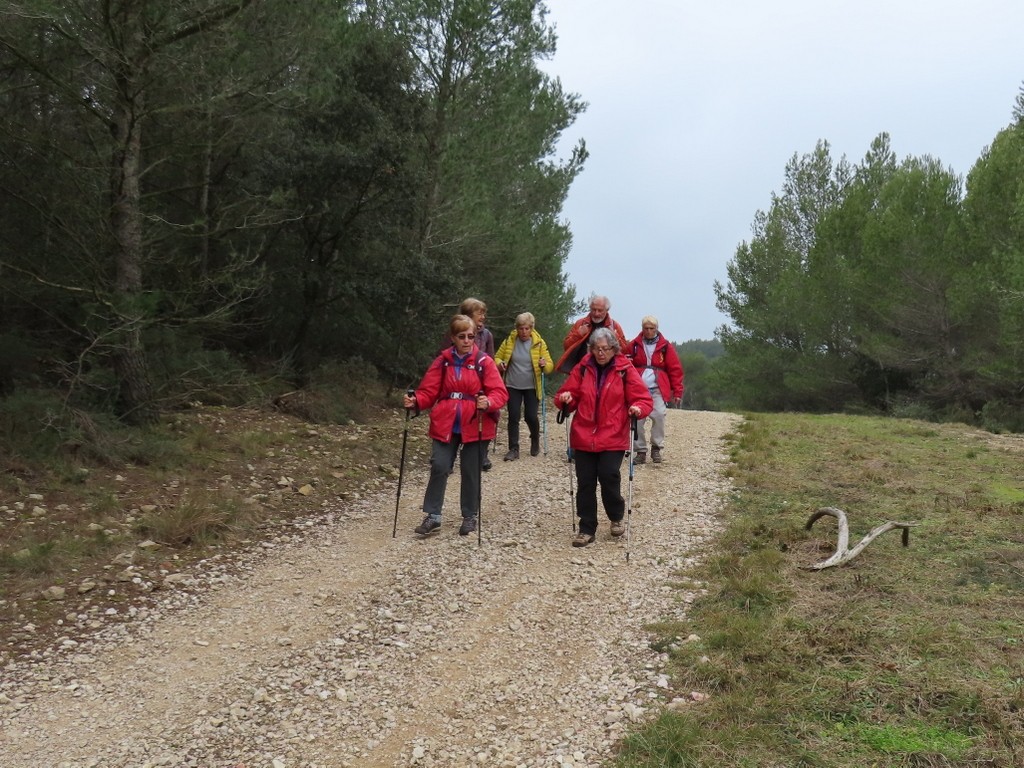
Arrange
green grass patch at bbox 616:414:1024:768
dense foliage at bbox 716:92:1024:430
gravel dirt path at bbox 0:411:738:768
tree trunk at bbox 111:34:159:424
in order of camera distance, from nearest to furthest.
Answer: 1. green grass patch at bbox 616:414:1024:768
2. gravel dirt path at bbox 0:411:738:768
3. tree trunk at bbox 111:34:159:424
4. dense foliage at bbox 716:92:1024:430

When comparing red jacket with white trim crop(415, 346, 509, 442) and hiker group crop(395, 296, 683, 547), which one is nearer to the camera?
hiker group crop(395, 296, 683, 547)

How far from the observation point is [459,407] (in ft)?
22.4

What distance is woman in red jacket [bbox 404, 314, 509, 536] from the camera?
6.84 meters

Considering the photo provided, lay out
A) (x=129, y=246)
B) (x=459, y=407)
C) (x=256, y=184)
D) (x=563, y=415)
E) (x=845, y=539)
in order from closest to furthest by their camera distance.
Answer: (x=845, y=539) < (x=459, y=407) < (x=563, y=415) < (x=129, y=246) < (x=256, y=184)

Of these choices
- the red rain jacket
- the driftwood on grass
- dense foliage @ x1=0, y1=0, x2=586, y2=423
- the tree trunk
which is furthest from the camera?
dense foliage @ x1=0, y1=0, x2=586, y2=423

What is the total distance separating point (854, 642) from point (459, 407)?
12.5ft

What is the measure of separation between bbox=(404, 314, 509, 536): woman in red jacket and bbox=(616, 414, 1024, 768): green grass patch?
2255 millimetres

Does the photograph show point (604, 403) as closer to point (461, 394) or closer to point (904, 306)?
point (461, 394)

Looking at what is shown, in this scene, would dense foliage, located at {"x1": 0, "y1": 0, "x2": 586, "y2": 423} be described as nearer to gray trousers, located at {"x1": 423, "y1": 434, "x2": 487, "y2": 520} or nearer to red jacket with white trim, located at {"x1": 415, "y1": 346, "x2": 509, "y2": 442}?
red jacket with white trim, located at {"x1": 415, "y1": 346, "x2": 509, "y2": 442}

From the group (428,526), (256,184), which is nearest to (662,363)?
(428,526)

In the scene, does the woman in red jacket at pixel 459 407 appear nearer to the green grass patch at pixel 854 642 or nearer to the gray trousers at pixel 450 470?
the gray trousers at pixel 450 470

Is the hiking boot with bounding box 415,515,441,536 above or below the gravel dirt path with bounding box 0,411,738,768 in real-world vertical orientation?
above

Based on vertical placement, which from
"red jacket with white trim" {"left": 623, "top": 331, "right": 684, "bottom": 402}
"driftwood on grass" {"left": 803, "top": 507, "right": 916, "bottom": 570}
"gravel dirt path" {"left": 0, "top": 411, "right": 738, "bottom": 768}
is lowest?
"gravel dirt path" {"left": 0, "top": 411, "right": 738, "bottom": 768}

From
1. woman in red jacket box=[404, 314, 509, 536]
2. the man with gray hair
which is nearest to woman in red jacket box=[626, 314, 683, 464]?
the man with gray hair
